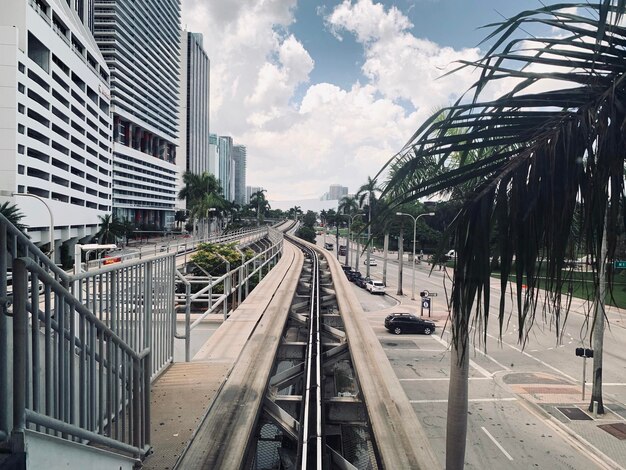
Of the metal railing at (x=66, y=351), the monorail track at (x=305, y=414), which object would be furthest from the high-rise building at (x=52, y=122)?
the metal railing at (x=66, y=351)

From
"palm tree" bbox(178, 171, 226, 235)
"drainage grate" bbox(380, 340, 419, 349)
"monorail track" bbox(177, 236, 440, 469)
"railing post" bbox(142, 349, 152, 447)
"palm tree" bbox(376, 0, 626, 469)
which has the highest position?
"palm tree" bbox(178, 171, 226, 235)

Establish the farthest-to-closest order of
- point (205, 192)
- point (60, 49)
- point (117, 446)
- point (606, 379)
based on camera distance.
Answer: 1. point (205, 192)
2. point (60, 49)
3. point (606, 379)
4. point (117, 446)

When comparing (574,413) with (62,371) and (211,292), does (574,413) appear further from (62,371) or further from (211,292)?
(62,371)

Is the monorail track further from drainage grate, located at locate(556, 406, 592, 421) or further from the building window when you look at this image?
the building window

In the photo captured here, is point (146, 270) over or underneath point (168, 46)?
underneath

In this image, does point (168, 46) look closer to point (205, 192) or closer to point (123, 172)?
point (123, 172)

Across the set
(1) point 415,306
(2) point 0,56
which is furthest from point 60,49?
(1) point 415,306

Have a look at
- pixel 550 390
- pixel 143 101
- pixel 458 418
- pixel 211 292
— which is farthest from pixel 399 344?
pixel 143 101

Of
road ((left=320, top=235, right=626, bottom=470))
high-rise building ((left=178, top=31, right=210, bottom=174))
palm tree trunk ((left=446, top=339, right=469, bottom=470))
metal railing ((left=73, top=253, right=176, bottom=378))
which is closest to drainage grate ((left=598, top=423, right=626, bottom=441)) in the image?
road ((left=320, top=235, right=626, bottom=470))
